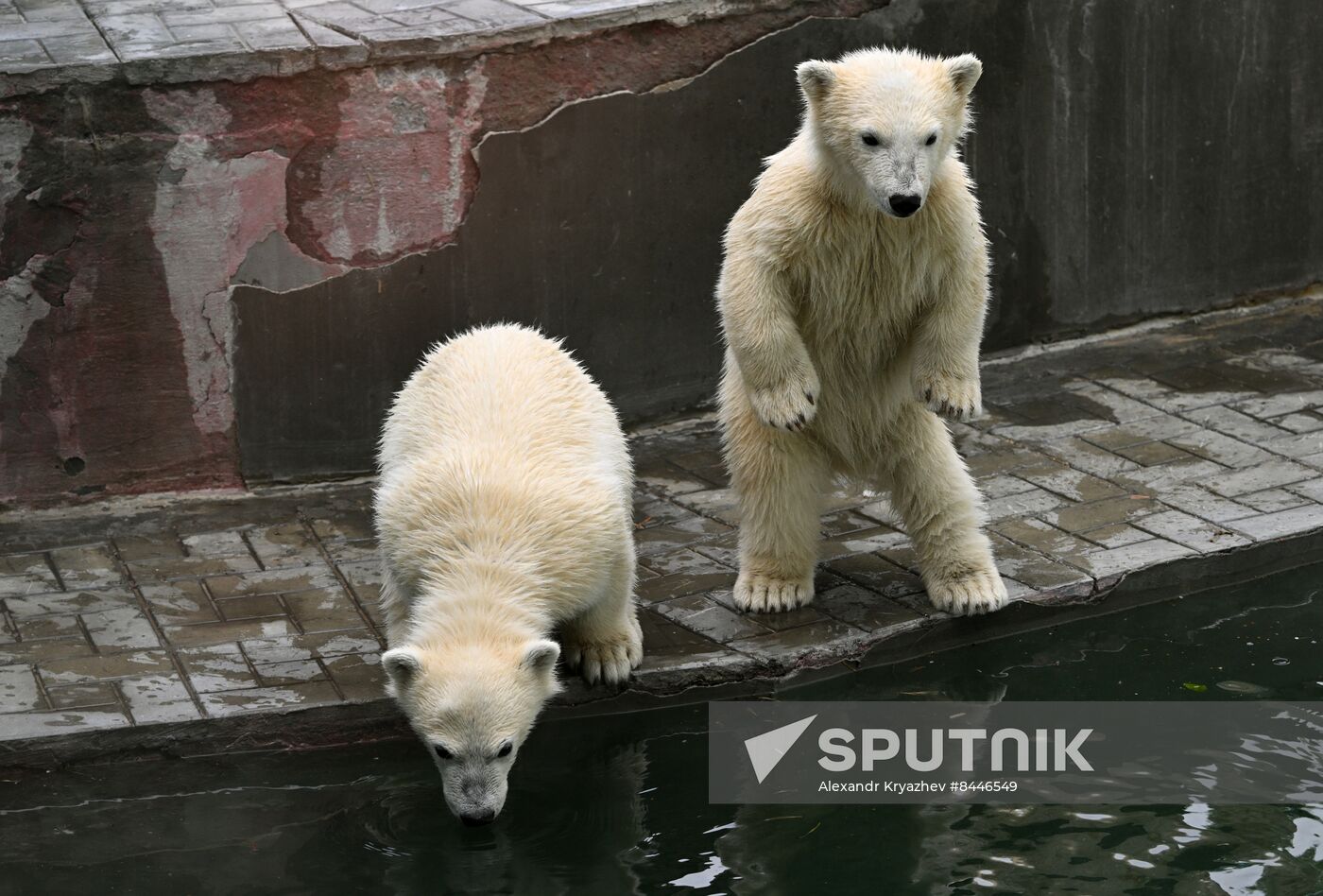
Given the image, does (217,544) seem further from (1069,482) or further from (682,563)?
(1069,482)

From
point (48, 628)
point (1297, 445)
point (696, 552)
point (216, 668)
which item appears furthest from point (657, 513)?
point (1297, 445)

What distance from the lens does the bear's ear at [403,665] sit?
13.9 feet

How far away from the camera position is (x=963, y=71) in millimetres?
4844

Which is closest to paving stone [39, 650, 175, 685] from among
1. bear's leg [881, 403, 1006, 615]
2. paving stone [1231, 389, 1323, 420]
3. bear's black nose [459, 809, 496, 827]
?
bear's black nose [459, 809, 496, 827]

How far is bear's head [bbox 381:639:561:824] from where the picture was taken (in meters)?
4.20

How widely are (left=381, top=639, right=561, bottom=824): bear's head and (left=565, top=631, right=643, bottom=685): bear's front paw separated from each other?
2.32ft

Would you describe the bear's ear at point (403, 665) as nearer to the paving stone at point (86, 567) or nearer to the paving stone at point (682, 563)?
the paving stone at point (682, 563)

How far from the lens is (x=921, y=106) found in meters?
→ 4.72

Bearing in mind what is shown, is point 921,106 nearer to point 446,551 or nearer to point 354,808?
point 446,551

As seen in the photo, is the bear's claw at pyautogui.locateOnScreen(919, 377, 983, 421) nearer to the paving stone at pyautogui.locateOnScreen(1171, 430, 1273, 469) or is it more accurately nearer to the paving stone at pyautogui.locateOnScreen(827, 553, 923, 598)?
the paving stone at pyautogui.locateOnScreen(827, 553, 923, 598)

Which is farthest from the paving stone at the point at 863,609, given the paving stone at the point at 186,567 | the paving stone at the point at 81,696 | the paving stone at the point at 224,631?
the paving stone at the point at 81,696

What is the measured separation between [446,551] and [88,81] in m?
2.34

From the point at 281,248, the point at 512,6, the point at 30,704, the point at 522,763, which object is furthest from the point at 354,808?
the point at 512,6

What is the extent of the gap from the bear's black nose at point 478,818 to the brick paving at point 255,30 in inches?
117
